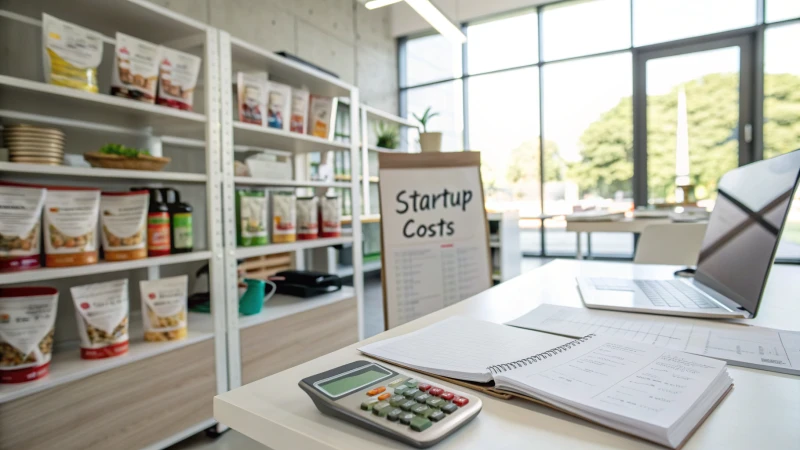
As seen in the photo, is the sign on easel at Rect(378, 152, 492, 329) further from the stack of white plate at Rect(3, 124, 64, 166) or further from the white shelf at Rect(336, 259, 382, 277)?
the white shelf at Rect(336, 259, 382, 277)

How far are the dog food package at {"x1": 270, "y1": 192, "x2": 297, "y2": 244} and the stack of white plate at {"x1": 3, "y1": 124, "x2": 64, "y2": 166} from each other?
90 cm

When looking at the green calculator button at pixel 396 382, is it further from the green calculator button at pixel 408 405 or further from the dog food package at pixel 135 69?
the dog food package at pixel 135 69

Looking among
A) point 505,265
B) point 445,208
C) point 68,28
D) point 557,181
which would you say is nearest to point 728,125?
point 557,181

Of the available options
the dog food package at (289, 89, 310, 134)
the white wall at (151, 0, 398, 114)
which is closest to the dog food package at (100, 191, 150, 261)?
the dog food package at (289, 89, 310, 134)

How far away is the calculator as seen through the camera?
42 cm

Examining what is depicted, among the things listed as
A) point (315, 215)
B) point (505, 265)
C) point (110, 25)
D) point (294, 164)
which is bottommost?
point (505, 265)

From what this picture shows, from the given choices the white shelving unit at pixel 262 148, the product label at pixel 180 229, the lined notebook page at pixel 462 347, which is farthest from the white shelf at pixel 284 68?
the lined notebook page at pixel 462 347

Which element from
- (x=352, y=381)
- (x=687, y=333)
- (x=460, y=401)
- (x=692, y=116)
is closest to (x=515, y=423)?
(x=460, y=401)

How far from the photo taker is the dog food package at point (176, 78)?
1661 mm

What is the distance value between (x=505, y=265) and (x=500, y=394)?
3.51m

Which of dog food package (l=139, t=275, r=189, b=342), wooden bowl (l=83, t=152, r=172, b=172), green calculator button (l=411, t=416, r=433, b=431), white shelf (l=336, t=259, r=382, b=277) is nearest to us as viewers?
green calculator button (l=411, t=416, r=433, b=431)

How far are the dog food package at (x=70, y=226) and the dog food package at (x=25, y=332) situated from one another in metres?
0.12

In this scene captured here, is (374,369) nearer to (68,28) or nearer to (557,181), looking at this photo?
(68,28)

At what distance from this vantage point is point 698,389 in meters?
0.48
